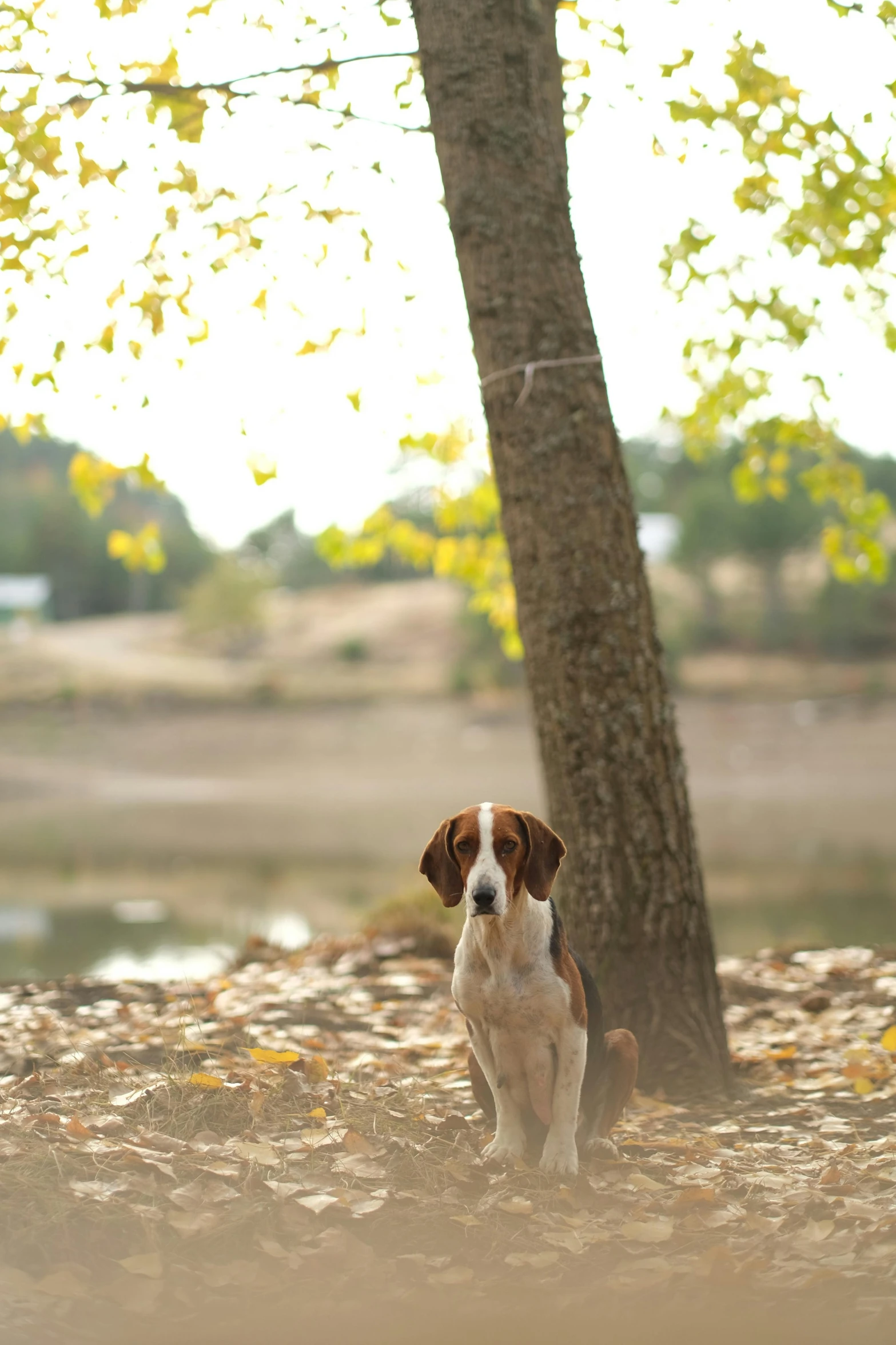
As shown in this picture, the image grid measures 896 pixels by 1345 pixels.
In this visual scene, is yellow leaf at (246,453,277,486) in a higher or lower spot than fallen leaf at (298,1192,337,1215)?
higher

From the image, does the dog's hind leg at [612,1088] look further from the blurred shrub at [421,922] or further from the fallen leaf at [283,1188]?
the blurred shrub at [421,922]

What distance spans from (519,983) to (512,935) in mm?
151

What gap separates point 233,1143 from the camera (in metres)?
3.48

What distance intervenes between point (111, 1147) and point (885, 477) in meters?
45.6

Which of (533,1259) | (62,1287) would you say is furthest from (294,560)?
(62,1287)

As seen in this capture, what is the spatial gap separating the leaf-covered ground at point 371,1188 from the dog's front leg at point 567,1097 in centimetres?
10

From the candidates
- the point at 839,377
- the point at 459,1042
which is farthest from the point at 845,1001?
the point at 839,377

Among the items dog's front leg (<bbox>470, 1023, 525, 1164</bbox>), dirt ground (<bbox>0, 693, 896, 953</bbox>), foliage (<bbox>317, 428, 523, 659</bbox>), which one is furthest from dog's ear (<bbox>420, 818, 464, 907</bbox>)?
foliage (<bbox>317, 428, 523, 659</bbox>)

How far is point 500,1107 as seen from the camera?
367cm

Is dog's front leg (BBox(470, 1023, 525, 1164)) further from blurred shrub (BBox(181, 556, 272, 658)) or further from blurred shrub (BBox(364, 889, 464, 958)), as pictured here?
blurred shrub (BBox(181, 556, 272, 658))

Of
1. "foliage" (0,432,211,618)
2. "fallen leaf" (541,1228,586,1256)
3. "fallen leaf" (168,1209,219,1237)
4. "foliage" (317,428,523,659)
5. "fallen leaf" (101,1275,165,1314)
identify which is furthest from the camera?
"foliage" (0,432,211,618)

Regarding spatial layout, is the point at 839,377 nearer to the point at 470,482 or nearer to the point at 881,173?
the point at 881,173

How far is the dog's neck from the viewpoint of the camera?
3.51m

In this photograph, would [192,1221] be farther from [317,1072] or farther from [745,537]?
[745,537]
